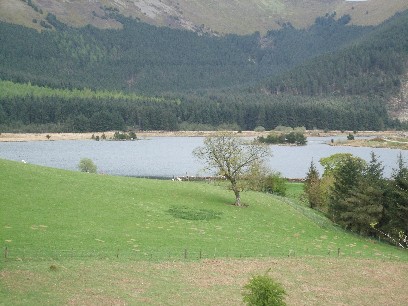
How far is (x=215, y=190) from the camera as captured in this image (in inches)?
3243

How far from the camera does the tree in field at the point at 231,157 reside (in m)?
73.5

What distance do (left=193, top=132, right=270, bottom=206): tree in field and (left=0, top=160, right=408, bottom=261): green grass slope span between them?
10.3 feet

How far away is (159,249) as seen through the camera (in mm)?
50500

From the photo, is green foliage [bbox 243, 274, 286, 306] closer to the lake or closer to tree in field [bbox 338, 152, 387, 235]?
tree in field [bbox 338, 152, 387, 235]

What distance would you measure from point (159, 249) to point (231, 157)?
83.0 ft

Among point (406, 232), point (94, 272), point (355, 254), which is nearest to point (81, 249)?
point (94, 272)

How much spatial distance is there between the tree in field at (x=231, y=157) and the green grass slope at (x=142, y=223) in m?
3.14

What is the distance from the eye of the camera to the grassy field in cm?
4019

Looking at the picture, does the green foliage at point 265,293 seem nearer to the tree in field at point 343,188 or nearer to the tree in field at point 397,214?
the tree in field at point 397,214

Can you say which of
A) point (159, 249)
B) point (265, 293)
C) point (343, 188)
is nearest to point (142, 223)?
point (159, 249)

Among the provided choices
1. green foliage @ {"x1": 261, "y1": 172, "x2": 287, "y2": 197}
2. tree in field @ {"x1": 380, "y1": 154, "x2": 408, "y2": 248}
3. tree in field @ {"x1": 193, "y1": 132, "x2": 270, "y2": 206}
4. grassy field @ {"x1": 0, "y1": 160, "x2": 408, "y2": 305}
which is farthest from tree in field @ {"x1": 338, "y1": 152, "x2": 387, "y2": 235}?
green foliage @ {"x1": 261, "y1": 172, "x2": 287, "y2": 197}

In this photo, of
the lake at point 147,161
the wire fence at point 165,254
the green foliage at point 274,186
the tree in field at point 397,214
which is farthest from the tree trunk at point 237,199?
the lake at point 147,161

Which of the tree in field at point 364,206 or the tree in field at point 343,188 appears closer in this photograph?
the tree in field at point 364,206

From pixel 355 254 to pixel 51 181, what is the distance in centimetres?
3133
